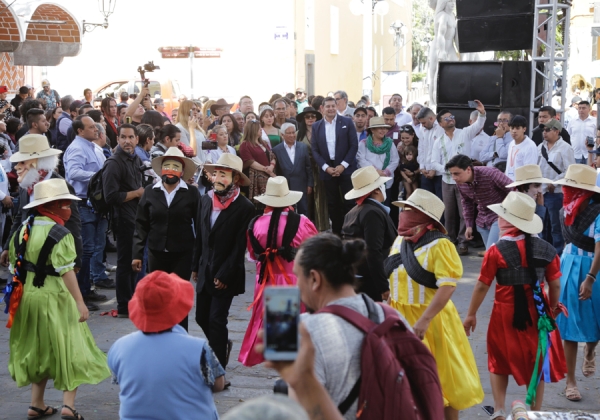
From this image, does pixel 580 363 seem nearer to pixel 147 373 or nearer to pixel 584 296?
pixel 584 296

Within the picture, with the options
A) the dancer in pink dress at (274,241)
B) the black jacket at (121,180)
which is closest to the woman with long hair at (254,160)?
the black jacket at (121,180)

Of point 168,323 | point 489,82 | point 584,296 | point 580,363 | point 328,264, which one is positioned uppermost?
point 489,82

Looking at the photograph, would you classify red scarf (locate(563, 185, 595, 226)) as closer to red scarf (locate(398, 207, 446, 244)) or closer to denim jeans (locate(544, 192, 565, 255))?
red scarf (locate(398, 207, 446, 244))

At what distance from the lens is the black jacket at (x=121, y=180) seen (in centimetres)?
840

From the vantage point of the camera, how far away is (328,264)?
2.99 m

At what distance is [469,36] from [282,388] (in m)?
12.1

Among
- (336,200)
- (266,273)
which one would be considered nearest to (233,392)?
(266,273)

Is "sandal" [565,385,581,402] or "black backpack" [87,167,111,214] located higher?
"black backpack" [87,167,111,214]

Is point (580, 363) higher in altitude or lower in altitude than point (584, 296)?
lower

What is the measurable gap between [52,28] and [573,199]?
15.1 metres

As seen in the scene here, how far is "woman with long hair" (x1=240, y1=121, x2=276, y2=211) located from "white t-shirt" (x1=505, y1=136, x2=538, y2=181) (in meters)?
3.25

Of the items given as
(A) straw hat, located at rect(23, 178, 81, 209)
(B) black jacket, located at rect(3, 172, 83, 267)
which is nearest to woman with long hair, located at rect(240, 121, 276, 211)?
(B) black jacket, located at rect(3, 172, 83, 267)

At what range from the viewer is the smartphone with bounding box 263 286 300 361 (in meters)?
2.07

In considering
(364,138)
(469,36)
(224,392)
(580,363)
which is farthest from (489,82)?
(224,392)
